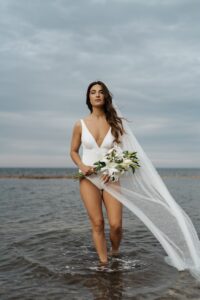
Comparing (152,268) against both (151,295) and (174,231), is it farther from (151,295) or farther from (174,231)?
(151,295)

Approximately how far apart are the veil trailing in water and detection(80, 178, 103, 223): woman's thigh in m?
0.12

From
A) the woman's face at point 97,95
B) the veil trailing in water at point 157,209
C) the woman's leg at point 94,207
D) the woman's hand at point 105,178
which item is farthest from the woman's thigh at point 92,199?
the woman's face at point 97,95

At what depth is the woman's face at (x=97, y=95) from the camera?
689cm

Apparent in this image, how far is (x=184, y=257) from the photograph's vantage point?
21.5ft

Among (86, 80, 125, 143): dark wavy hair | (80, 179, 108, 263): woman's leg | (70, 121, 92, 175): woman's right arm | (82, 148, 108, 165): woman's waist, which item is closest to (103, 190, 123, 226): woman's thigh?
(80, 179, 108, 263): woman's leg

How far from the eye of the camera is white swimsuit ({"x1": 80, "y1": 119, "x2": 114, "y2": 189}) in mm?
6793

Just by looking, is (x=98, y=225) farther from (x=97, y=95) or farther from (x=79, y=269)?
(x=97, y=95)

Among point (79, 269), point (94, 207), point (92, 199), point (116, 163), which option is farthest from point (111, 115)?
point (79, 269)

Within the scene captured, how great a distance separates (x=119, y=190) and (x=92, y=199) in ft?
1.67

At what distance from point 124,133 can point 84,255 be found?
9.15 ft

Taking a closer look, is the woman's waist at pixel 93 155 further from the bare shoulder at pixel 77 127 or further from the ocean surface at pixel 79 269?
the ocean surface at pixel 79 269

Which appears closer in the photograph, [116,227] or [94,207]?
[94,207]

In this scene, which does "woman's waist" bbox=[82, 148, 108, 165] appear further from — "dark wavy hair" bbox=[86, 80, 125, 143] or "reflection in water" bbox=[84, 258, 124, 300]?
"reflection in water" bbox=[84, 258, 124, 300]

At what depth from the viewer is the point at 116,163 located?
669 centimetres
